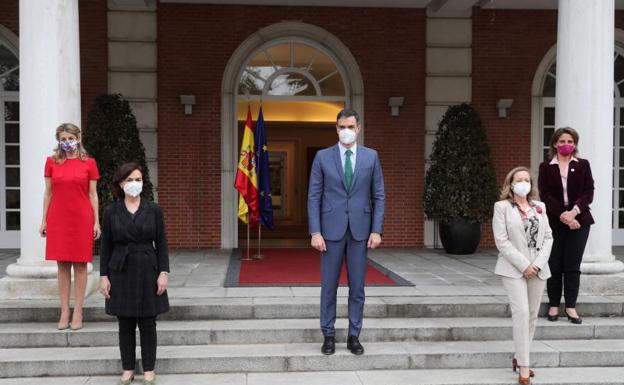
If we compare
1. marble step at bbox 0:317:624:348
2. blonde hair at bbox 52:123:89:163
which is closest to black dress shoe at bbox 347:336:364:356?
marble step at bbox 0:317:624:348

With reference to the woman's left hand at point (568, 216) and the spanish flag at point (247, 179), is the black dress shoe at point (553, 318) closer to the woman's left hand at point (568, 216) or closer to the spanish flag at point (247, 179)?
the woman's left hand at point (568, 216)

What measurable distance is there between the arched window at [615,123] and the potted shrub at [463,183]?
65.7 inches

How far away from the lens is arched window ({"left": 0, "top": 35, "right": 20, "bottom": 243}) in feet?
33.8

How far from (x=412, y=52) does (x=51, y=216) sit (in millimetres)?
7383

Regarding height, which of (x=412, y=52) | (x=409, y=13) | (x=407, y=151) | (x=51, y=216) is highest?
(x=409, y=13)

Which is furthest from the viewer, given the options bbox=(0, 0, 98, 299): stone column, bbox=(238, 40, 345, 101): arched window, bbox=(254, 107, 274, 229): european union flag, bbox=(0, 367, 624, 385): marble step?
bbox=(238, 40, 345, 101): arched window

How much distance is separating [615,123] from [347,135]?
8389 mm

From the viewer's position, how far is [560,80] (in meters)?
6.44

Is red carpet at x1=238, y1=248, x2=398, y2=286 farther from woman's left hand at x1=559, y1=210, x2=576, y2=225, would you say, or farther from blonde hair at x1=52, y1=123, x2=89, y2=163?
blonde hair at x1=52, y1=123, x2=89, y2=163

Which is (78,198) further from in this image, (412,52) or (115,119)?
(412,52)

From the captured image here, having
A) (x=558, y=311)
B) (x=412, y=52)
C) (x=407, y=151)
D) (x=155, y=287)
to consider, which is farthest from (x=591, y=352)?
(x=412, y=52)

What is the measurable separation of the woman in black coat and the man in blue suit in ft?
4.02

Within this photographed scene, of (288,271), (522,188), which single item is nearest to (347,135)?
(522,188)

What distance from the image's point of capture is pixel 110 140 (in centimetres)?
924
